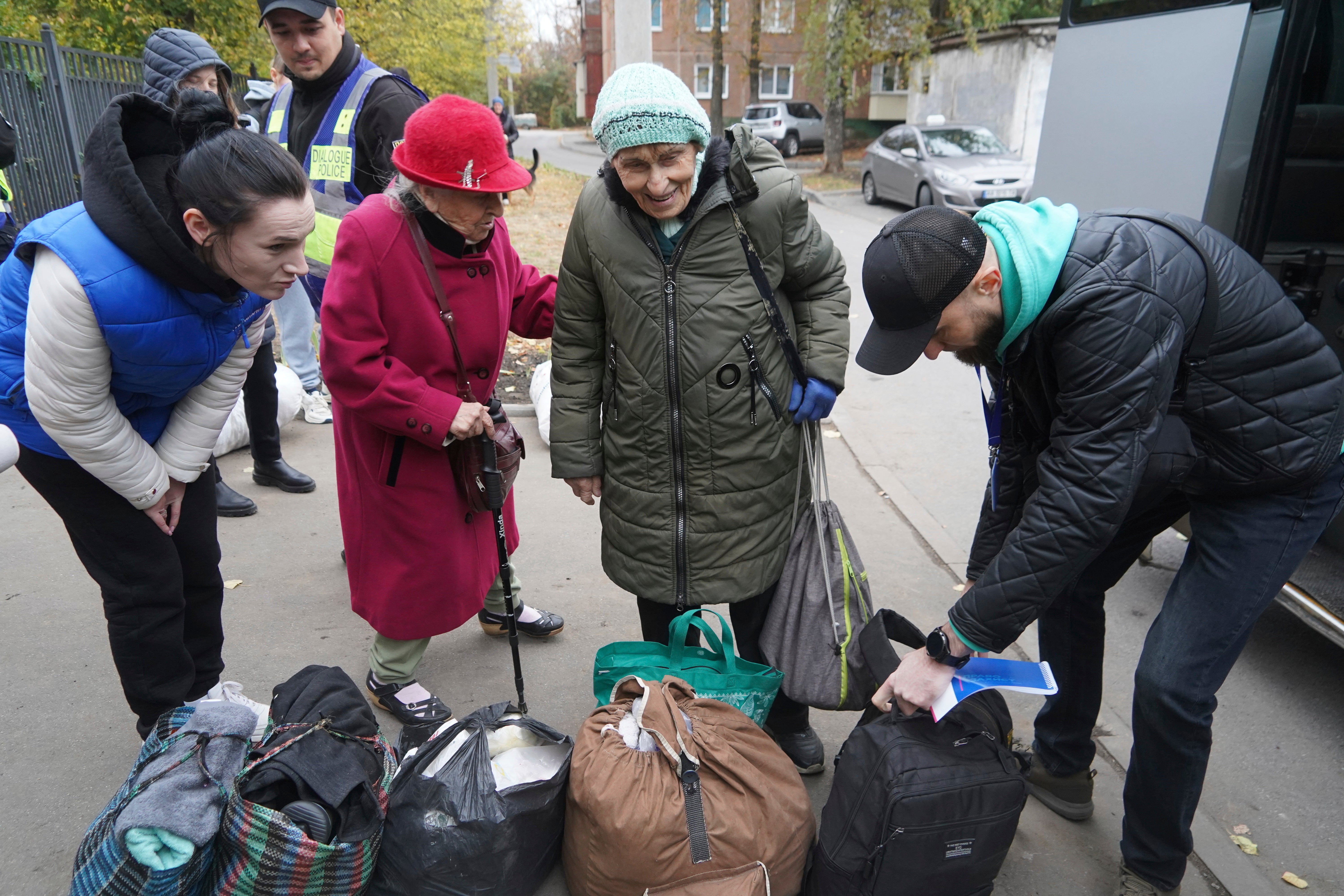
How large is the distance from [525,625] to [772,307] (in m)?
1.68

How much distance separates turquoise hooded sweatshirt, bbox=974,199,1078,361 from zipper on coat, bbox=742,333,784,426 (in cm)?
64

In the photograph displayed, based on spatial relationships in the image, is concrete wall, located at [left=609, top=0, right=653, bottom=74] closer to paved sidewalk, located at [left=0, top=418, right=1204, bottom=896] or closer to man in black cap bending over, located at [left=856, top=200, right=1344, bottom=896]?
paved sidewalk, located at [left=0, top=418, right=1204, bottom=896]

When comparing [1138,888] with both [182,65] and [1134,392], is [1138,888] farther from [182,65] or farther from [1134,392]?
[182,65]

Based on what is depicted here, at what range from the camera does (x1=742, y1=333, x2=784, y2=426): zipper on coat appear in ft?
7.70

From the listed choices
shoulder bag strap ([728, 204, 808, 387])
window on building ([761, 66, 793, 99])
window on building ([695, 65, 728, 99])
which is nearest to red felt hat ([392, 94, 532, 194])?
shoulder bag strap ([728, 204, 808, 387])

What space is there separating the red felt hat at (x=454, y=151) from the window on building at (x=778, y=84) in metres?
42.5

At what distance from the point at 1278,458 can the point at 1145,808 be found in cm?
89

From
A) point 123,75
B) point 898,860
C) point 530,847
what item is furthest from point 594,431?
point 123,75

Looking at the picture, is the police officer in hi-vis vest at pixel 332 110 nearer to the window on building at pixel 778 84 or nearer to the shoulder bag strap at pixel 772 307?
the shoulder bag strap at pixel 772 307

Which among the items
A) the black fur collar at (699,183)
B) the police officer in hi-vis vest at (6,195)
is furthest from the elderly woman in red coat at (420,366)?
the police officer in hi-vis vest at (6,195)

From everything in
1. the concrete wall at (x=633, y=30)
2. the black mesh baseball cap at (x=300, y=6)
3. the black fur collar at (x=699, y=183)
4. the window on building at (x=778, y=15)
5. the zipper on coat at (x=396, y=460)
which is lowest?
the zipper on coat at (x=396, y=460)

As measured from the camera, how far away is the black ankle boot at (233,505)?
14.4 feet

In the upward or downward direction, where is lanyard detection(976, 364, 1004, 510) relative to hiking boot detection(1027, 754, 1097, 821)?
upward

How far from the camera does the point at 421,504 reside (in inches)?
106
